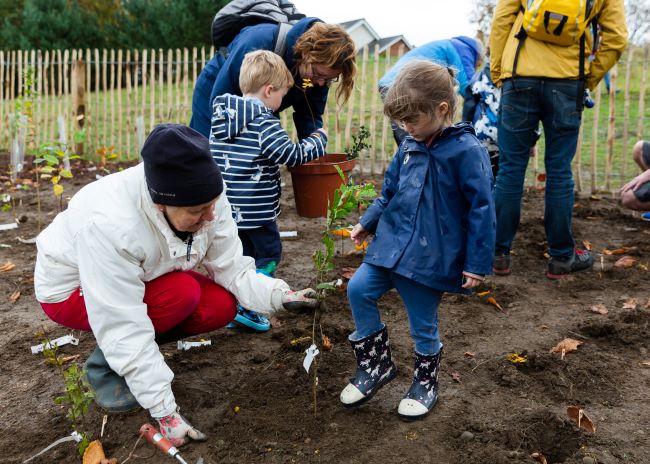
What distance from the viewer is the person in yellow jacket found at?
3.63 meters

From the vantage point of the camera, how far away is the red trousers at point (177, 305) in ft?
7.89

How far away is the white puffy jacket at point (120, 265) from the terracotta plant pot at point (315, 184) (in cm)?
118

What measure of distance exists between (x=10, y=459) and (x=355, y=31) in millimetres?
35888

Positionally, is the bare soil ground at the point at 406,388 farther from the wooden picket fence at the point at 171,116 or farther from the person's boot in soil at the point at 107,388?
the wooden picket fence at the point at 171,116

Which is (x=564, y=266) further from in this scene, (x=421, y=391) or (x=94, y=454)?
(x=94, y=454)

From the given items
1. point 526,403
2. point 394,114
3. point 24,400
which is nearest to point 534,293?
point 526,403

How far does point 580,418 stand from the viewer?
2342mm

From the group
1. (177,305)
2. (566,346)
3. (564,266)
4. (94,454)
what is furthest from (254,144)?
(564,266)

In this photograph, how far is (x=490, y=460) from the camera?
6.87 ft

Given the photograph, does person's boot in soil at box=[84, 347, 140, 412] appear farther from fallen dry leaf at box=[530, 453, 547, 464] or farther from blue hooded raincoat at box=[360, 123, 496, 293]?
fallen dry leaf at box=[530, 453, 547, 464]

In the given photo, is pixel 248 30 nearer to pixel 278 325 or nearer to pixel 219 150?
pixel 219 150

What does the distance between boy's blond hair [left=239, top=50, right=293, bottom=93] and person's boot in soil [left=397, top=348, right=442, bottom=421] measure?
1.45m

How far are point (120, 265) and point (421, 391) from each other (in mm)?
1210

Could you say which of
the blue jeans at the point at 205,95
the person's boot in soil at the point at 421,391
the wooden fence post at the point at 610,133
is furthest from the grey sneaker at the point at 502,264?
the wooden fence post at the point at 610,133
